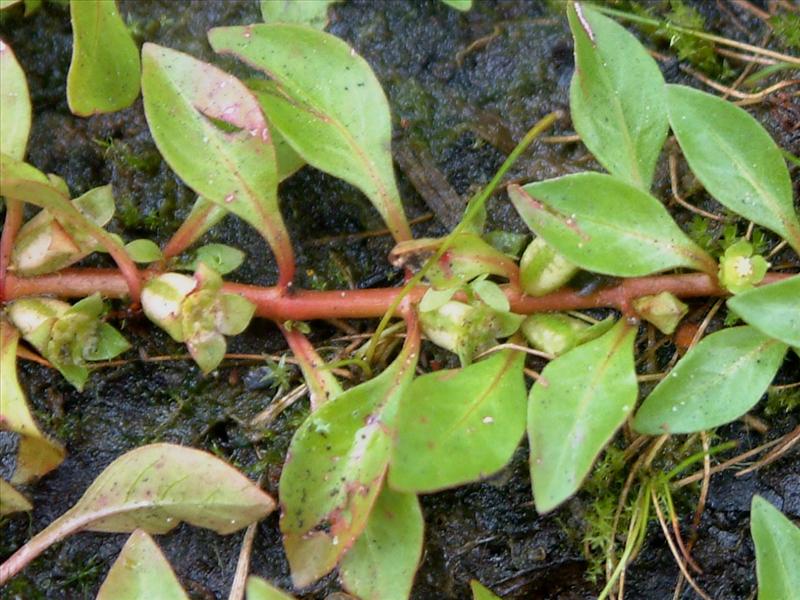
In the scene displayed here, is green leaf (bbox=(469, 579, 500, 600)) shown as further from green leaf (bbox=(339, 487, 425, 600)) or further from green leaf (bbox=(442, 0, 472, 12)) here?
green leaf (bbox=(442, 0, 472, 12))

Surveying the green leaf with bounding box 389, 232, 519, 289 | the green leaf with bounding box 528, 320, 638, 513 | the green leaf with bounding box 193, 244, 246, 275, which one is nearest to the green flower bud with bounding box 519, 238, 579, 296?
the green leaf with bounding box 389, 232, 519, 289

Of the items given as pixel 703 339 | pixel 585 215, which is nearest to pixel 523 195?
pixel 585 215

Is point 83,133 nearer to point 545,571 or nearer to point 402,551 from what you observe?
point 402,551

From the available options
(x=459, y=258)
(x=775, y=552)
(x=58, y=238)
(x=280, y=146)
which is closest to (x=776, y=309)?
(x=775, y=552)

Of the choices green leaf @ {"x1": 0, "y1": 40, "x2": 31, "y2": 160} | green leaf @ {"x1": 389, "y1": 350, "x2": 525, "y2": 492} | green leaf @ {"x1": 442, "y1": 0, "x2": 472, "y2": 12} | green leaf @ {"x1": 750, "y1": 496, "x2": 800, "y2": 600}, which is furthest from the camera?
green leaf @ {"x1": 442, "y1": 0, "x2": 472, "y2": 12}

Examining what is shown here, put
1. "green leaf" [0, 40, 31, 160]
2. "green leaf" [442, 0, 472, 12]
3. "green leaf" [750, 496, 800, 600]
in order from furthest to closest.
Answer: "green leaf" [442, 0, 472, 12] < "green leaf" [0, 40, 31, 160] < "green leaf" [750, 496, 800, 600]

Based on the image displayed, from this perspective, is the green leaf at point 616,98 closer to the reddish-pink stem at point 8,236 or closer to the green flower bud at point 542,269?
the green flower bud at point 542,269

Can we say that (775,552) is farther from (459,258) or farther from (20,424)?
(20,424)
